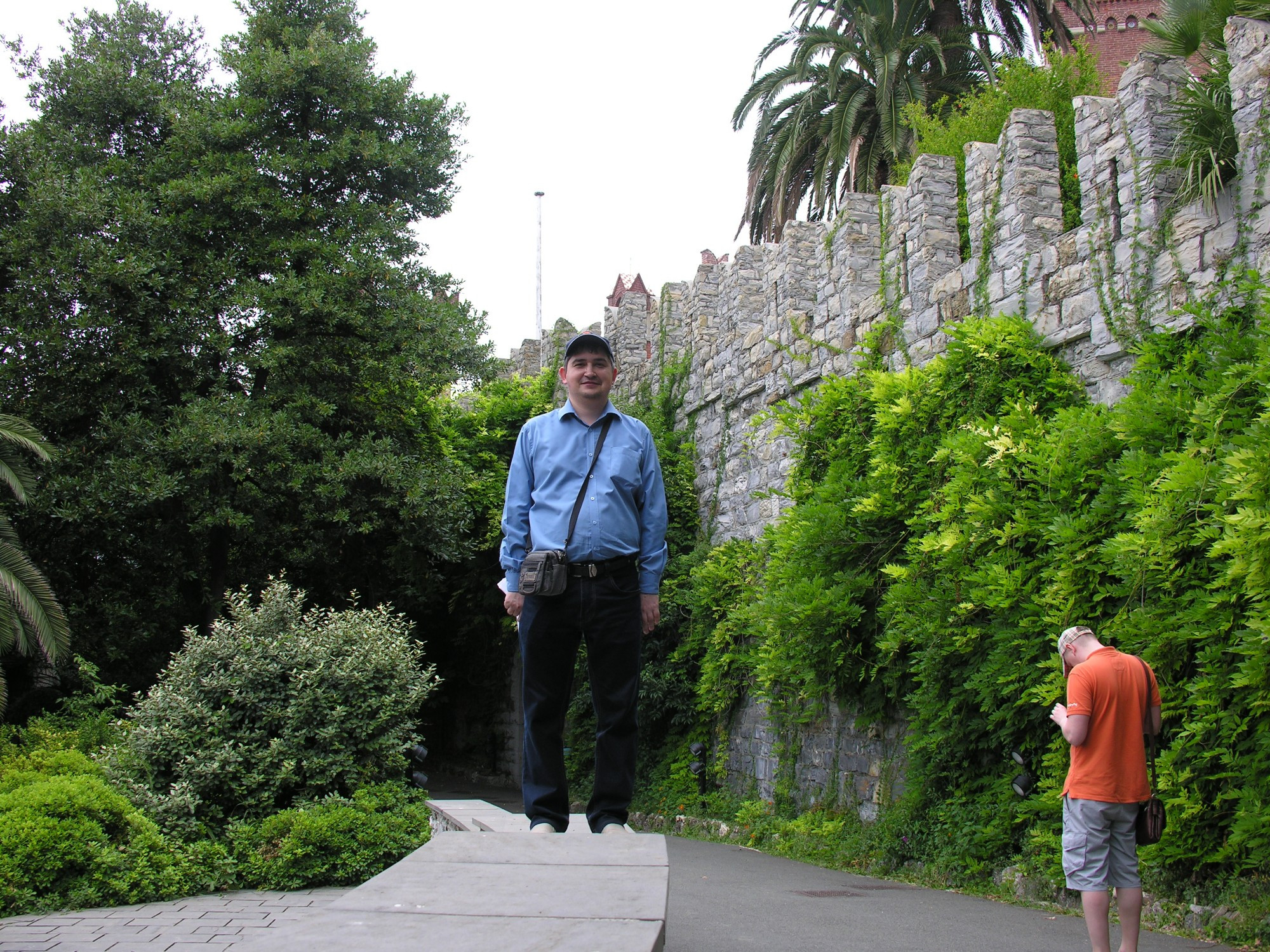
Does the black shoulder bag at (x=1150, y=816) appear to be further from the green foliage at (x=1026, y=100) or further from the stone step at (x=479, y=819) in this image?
the green foliage at (x=1026, y=100)

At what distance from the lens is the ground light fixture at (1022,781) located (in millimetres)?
5578

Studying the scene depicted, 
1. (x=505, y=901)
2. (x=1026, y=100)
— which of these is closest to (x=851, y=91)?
(x=1026, y=100)

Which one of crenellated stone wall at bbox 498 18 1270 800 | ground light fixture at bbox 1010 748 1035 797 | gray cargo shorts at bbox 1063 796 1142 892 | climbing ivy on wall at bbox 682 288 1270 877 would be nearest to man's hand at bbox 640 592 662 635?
gray cargo shorts at bbox 1063 796 1142 892

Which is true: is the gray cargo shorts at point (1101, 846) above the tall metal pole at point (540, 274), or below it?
below

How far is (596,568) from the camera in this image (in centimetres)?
390

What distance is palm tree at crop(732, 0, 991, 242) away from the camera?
16.3m

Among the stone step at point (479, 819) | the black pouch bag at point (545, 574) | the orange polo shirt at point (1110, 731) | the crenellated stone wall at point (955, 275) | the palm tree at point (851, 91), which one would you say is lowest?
the stone step at point (479, 819)

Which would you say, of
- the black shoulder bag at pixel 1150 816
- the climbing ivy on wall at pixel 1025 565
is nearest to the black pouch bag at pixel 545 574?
the black shoulder bag at pixel 1150 816

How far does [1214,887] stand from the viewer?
479cm

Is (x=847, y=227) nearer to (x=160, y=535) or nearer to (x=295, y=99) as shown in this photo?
(x=295, y=99)

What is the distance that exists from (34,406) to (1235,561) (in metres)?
11.7

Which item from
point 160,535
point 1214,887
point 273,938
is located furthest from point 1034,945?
point 160,535

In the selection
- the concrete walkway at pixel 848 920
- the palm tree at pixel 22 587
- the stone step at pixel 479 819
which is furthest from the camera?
the palm tree at pixel 22 587

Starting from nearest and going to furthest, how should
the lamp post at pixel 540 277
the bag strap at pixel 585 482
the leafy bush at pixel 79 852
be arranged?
the bag strap at pixel 585 482 → the leafy bush at pixel 79 852 → the lamp post at pixel 540 277
